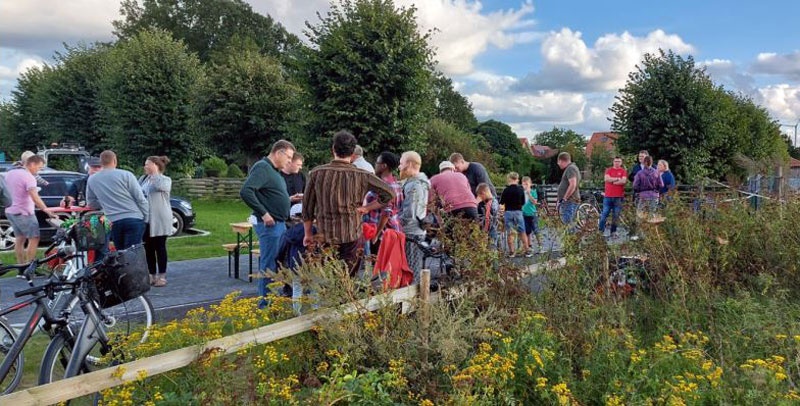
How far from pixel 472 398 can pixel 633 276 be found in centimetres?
282

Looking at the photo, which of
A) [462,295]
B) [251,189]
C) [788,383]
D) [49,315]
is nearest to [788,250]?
[788,383]

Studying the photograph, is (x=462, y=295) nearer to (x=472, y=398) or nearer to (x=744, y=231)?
(x=472, y=398)

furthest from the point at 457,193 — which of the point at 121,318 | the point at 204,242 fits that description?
the point at 204,242

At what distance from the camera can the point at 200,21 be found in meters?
47.1

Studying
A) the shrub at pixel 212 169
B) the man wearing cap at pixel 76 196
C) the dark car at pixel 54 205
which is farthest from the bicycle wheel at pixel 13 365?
the shrub at pixel 212 169

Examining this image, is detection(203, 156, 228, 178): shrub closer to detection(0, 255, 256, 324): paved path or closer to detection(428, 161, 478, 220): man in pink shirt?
detection(0, 255, 256, 324): paved path

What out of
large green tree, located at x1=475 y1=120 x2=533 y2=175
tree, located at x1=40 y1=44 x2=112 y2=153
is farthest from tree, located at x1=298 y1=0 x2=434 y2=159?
large green tree, located at x1=475 y1=120 x2=533 y2=175

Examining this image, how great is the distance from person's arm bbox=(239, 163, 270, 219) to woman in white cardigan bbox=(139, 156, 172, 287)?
196cm

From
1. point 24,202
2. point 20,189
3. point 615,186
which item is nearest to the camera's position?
point 20,189

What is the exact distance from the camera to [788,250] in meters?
5.64

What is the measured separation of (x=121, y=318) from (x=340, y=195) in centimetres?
184

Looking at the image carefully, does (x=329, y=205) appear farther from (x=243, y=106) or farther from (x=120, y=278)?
(x=243, y=106)

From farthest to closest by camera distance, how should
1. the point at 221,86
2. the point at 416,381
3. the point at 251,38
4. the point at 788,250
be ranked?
the point at 251,38 → the point at 221,86 → the point at 788,250 → the point at 416,381

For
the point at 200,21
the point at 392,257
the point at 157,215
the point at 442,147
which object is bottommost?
the point at 392,257
